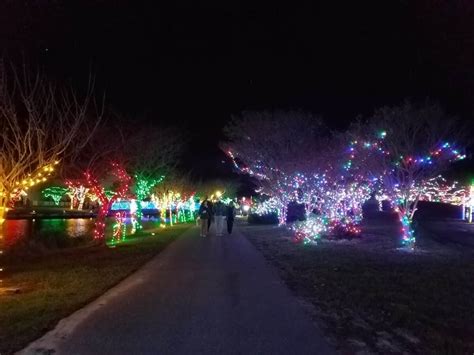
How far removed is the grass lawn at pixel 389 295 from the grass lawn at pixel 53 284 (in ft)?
12.2

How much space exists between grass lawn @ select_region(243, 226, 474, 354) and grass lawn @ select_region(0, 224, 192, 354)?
3.72m

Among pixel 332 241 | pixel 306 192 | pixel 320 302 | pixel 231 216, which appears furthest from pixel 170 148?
pixel 320 302

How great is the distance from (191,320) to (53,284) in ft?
14.3

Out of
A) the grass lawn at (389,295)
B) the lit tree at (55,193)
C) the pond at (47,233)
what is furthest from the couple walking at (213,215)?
the lit tree at (55,193)

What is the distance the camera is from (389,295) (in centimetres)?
993

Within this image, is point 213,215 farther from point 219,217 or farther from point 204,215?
point 204,215

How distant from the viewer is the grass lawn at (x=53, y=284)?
7.21 meters

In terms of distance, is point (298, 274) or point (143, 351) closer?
point (143, 351)

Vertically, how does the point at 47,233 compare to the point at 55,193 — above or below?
below

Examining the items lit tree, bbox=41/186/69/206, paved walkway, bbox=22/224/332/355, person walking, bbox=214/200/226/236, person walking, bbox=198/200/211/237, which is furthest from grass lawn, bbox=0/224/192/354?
lit tree, bbox=41/186/69/206

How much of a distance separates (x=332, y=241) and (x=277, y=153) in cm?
1034

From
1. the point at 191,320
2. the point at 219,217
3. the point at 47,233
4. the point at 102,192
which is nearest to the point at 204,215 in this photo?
the point at 219,217

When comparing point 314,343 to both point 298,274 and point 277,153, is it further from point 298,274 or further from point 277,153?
point 277,153

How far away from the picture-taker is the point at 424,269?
13344 mm
